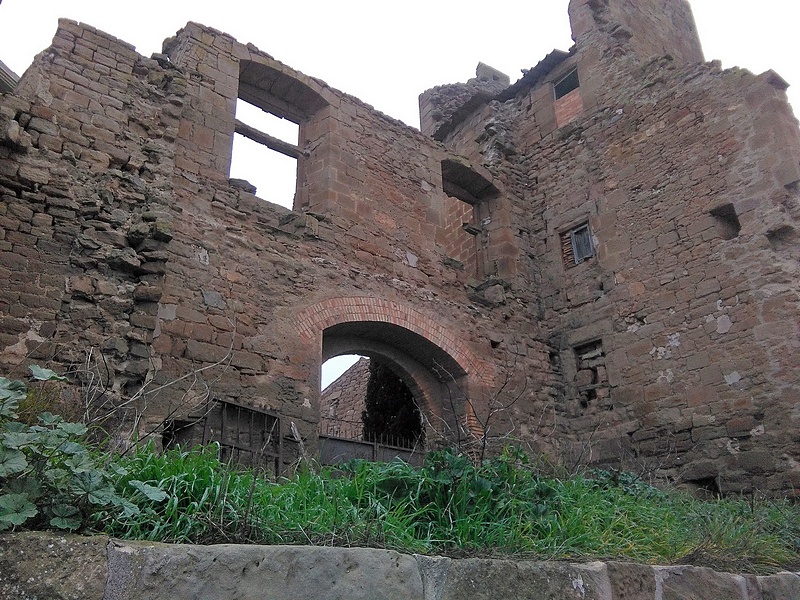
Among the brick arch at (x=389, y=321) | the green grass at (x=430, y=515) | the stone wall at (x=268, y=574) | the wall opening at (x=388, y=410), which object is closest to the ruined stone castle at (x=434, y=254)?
the brick arch at (x=389, y=321)

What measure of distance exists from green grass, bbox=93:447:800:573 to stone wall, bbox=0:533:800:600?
250mm

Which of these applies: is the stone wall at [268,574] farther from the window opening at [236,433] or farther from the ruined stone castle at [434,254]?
the window opening at [236,433]

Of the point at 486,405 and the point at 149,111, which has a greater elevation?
the point at 149,111

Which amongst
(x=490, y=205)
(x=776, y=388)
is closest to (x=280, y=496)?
(x=776, y=388)

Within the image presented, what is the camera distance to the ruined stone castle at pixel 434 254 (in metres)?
5.91

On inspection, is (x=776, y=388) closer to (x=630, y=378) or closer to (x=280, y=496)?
(x=630, y=378)

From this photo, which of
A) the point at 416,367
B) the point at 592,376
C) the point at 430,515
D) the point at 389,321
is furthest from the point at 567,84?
the point at 430,515

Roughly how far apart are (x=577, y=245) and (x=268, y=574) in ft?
30.7

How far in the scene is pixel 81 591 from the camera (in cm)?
193

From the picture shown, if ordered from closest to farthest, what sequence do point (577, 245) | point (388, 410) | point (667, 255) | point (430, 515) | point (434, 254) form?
point (430, 515) < point (667, 255) < point (434, 254) < point (577, 245) < point (388, 410)

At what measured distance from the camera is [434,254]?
9.70 meters

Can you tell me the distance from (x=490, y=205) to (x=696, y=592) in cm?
871

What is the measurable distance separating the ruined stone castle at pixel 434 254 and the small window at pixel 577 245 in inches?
1.5

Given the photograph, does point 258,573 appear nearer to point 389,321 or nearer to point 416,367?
point 389,321
